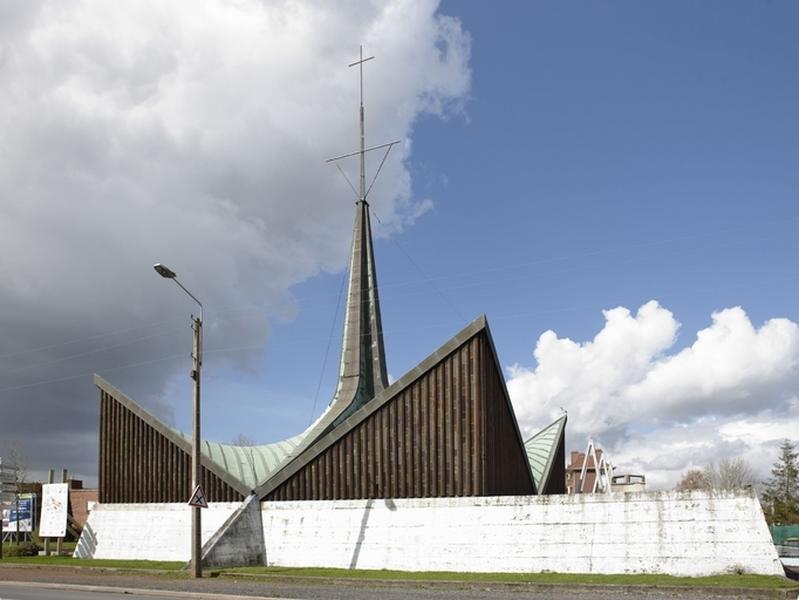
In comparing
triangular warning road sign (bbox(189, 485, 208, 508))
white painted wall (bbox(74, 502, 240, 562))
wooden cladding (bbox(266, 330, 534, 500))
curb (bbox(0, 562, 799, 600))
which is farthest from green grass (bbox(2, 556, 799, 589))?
wooden cladding (bbox(266, 330, 534, 500))

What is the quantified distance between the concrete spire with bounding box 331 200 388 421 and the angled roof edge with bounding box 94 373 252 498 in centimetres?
946

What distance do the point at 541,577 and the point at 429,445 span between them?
25.6 ft

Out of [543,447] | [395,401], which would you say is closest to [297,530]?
[395,401]

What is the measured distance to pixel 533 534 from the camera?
2450 cm

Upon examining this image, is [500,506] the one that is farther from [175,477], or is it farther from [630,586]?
[175,477]

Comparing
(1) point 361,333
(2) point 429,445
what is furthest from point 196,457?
(1) point 361,333

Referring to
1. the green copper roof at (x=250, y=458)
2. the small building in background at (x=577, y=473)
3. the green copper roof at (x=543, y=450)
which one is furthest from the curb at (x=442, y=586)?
the small building in background at (x=577, y=473)

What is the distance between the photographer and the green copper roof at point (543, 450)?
45.1m

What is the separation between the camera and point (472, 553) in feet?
83.4

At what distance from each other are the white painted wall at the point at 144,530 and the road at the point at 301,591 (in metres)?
6.45

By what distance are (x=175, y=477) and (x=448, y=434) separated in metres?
12.8

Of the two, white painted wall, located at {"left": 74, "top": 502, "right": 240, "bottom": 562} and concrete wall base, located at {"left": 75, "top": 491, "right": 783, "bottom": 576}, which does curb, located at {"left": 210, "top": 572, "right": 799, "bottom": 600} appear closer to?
concrete wall base, located at {"left": 75, "top": 491, "right": 783, "bottom": 576}

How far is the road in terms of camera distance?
733 inches

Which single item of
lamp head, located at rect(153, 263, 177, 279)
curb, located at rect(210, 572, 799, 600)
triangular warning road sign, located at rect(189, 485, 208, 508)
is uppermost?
lamp head, located at rect(153, 263, 177, 279)
